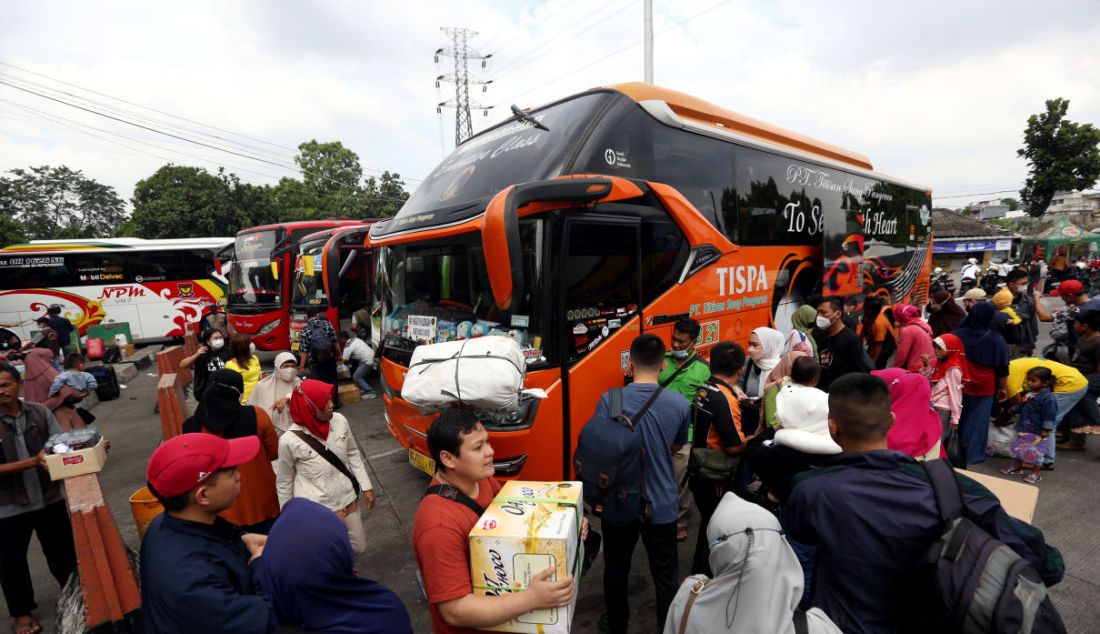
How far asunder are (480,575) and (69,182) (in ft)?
217

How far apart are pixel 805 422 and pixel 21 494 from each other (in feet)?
16.4

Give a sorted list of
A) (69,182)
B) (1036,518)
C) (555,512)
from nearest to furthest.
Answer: (555,512) → (1036,518) → (69,182)

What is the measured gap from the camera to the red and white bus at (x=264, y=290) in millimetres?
11438

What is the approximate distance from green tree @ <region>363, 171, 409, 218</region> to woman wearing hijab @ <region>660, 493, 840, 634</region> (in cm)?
3922

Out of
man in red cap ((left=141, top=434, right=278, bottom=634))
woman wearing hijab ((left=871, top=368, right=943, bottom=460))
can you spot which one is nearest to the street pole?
woman wearing hijab ((left=871, top=368, right=943, bottom=460))

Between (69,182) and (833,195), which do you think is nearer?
(833,195)

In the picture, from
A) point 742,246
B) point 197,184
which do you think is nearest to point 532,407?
point 742,246

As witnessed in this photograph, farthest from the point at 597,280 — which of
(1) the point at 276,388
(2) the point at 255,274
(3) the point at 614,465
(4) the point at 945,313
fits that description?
(2) the point at 255,274

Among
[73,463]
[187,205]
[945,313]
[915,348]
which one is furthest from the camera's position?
[187,205]

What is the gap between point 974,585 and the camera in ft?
4.72

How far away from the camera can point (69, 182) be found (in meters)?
46.4

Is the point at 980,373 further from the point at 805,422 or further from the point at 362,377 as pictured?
the point at 362,377

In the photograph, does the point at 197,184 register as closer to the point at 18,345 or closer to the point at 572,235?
the point at 18,345

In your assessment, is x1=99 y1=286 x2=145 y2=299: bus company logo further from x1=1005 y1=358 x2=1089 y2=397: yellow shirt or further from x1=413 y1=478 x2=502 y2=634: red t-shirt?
x1=1005 y1=358 x2=1089 y2=397: yellow shirt
